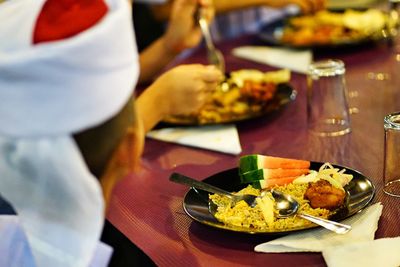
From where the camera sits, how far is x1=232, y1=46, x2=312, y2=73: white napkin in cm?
216

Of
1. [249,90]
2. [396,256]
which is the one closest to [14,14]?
[396,256]

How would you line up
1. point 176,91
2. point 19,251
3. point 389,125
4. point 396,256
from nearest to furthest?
point 396,256 → point 19,251 → point 389,125 → point 176,91

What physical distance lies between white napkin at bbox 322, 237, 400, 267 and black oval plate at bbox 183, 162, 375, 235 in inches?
2.6

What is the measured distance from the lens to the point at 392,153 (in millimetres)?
1348

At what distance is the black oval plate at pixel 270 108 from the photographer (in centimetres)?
172

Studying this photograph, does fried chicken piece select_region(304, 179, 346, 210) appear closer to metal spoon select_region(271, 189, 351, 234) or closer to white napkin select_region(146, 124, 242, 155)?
metal spoon select_region(271, 189, 351, 234)

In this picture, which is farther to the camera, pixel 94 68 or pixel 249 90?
pixel 249 90

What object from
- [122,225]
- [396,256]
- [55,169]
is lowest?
[122,225]

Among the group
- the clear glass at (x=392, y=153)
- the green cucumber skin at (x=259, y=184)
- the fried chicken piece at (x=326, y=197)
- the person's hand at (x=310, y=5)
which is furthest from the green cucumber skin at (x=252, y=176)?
the person's hand at (x=310, y=5)

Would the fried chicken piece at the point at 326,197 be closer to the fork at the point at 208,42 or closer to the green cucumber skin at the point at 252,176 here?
the green cucumber skin at the point at 252,176

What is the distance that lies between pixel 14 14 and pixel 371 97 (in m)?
1.13

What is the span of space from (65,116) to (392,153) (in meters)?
Answer: 0.74

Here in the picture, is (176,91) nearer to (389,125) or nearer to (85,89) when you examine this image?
(389,125)

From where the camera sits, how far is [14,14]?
959mm
